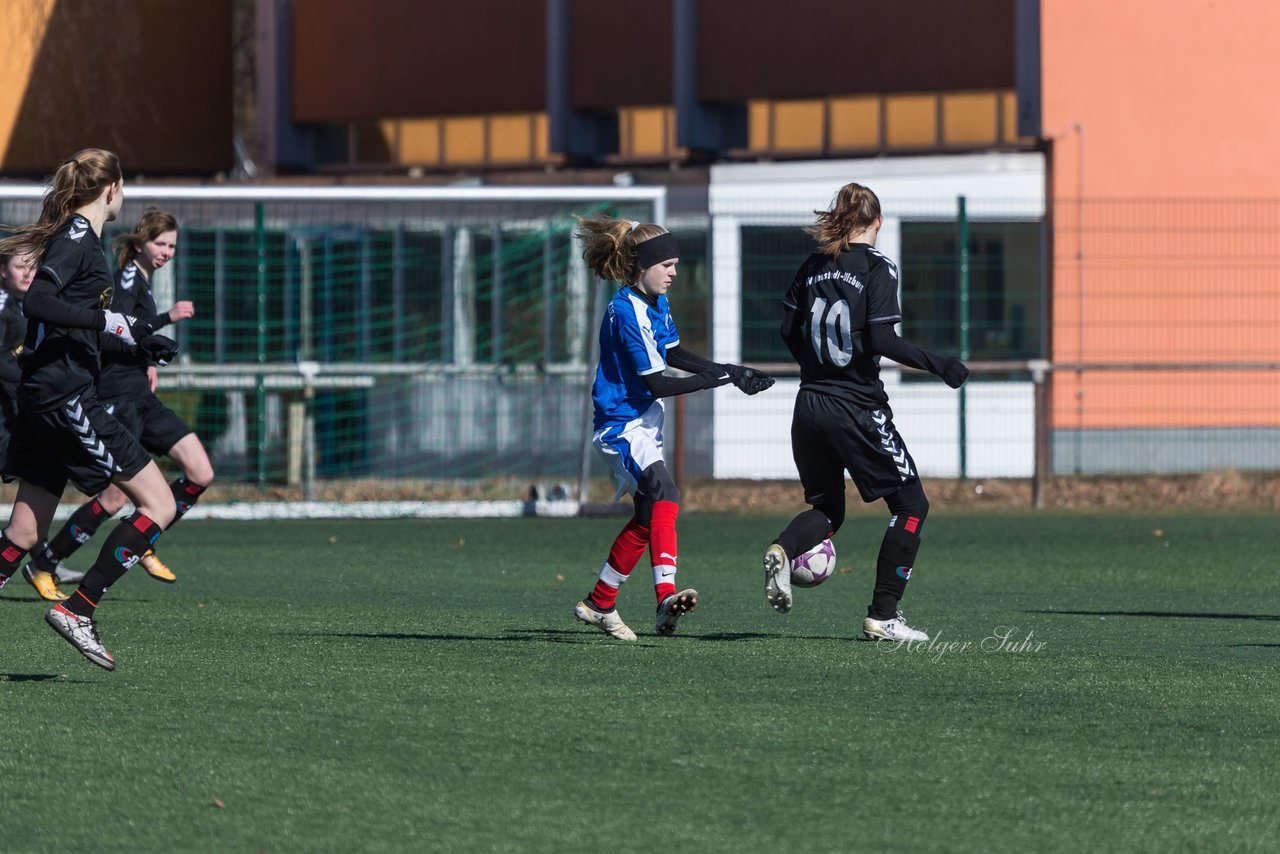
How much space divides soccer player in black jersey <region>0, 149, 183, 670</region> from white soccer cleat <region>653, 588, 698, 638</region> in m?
1.86

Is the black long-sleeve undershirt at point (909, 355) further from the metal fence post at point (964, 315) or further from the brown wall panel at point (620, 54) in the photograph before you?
the brown wall panel at point (620, 54)

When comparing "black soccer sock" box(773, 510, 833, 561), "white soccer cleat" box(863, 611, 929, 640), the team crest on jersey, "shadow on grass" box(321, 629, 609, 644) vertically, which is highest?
the team crest on jersey

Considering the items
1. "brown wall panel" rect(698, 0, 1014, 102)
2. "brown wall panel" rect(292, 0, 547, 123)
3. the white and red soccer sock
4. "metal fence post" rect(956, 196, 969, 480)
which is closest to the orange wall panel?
"metal fence post" rect(956, 196, 969, 480)

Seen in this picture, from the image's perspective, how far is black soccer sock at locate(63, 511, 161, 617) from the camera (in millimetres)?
7188

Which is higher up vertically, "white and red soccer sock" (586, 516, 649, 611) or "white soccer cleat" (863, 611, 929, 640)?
"white and red soccer sock" (586, 516, 649, 611)

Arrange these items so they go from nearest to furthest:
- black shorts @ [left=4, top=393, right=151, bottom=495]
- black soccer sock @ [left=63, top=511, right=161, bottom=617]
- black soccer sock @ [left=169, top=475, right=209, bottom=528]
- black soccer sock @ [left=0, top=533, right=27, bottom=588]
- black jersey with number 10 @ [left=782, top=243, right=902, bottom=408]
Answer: black soccer sock @ [left=63, top=511, right=161, bottom=617]
black shorts @ [left=4, top=393, right=151, bottom=495]
black jersey with number 10 @ [left=782, top=243, right=902, bottom=408]
black soccer sock @ [left=0, top=533, right=27, bottom=588]
black soccer sock @ [left=169, top=475, right=209, bottom=528]

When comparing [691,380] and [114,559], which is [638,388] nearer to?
[691,380]

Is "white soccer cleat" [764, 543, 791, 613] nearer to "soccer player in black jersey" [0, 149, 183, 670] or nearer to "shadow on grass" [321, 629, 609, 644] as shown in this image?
"shadow on grass" [321, 629, 609, 644]

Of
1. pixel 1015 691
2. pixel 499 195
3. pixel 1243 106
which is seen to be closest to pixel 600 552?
pixel 499 195

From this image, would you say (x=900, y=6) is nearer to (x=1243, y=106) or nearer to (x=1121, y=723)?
(x=1243, y=106)

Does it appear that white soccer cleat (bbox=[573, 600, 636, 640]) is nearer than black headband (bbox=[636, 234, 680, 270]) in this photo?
No

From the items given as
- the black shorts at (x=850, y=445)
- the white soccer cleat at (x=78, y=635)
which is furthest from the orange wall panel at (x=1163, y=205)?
the white soccer cleat at (x=78, y=635)

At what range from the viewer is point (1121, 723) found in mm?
6273

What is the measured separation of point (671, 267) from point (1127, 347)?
1137 centimetres
